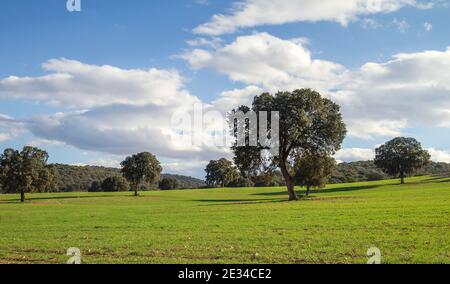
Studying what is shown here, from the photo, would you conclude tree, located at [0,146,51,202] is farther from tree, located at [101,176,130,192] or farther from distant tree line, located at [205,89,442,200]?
tree, located at [101,176,130,192]

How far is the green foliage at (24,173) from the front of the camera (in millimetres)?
96375

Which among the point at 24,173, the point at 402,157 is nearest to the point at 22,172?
the point at 24,173

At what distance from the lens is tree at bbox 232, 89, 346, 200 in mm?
68750

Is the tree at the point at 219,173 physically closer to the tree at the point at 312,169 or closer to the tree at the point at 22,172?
the tree at the point at 22,172

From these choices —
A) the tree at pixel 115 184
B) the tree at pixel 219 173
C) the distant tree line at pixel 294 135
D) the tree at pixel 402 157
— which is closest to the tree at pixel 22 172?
the distant tree line at pixel 294 135

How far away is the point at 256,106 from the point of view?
7169cm

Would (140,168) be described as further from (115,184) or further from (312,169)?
(312,169)

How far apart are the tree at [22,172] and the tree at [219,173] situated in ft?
312

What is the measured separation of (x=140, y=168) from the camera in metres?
124

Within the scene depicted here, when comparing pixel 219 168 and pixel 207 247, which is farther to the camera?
pixel 219 168

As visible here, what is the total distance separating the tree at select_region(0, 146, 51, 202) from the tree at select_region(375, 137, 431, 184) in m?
83.2
